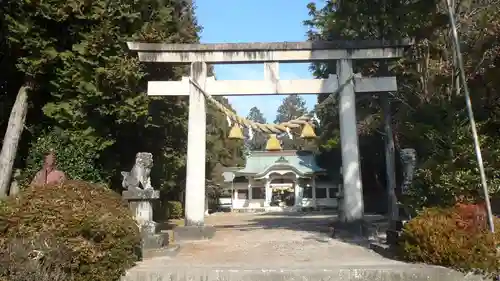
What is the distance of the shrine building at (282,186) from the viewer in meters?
35.4

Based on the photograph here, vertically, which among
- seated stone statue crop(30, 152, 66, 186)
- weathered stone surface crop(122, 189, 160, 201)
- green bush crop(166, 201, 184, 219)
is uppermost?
seated stone statue crop(30, 152, 66, 186)

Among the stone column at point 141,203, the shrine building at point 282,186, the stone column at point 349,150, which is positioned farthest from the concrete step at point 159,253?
the shrine building at point 282,186

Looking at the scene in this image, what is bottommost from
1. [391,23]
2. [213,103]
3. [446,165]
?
[446,165]

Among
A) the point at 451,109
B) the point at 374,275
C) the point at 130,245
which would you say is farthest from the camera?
the point at 451,109

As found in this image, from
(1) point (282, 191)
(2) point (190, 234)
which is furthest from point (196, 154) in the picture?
(1) point (282, 191)

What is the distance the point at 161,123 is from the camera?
14242 mm

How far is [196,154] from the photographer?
1200 centimetres

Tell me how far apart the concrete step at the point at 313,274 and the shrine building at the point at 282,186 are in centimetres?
2841

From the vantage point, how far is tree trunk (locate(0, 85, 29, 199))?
12.2 m

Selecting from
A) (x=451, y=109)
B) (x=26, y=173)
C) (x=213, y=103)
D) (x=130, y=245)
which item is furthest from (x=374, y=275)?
(x=26, y=173)

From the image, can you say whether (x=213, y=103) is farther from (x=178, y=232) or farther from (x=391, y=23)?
(x=391, y=23)

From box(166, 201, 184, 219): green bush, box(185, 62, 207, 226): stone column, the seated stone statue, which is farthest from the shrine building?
the seated stone statue

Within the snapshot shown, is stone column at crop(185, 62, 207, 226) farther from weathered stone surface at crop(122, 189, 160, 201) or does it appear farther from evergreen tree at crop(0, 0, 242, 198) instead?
weathered stone surface at crop(122, 189, 160, 201)

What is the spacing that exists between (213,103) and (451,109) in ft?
20.5
